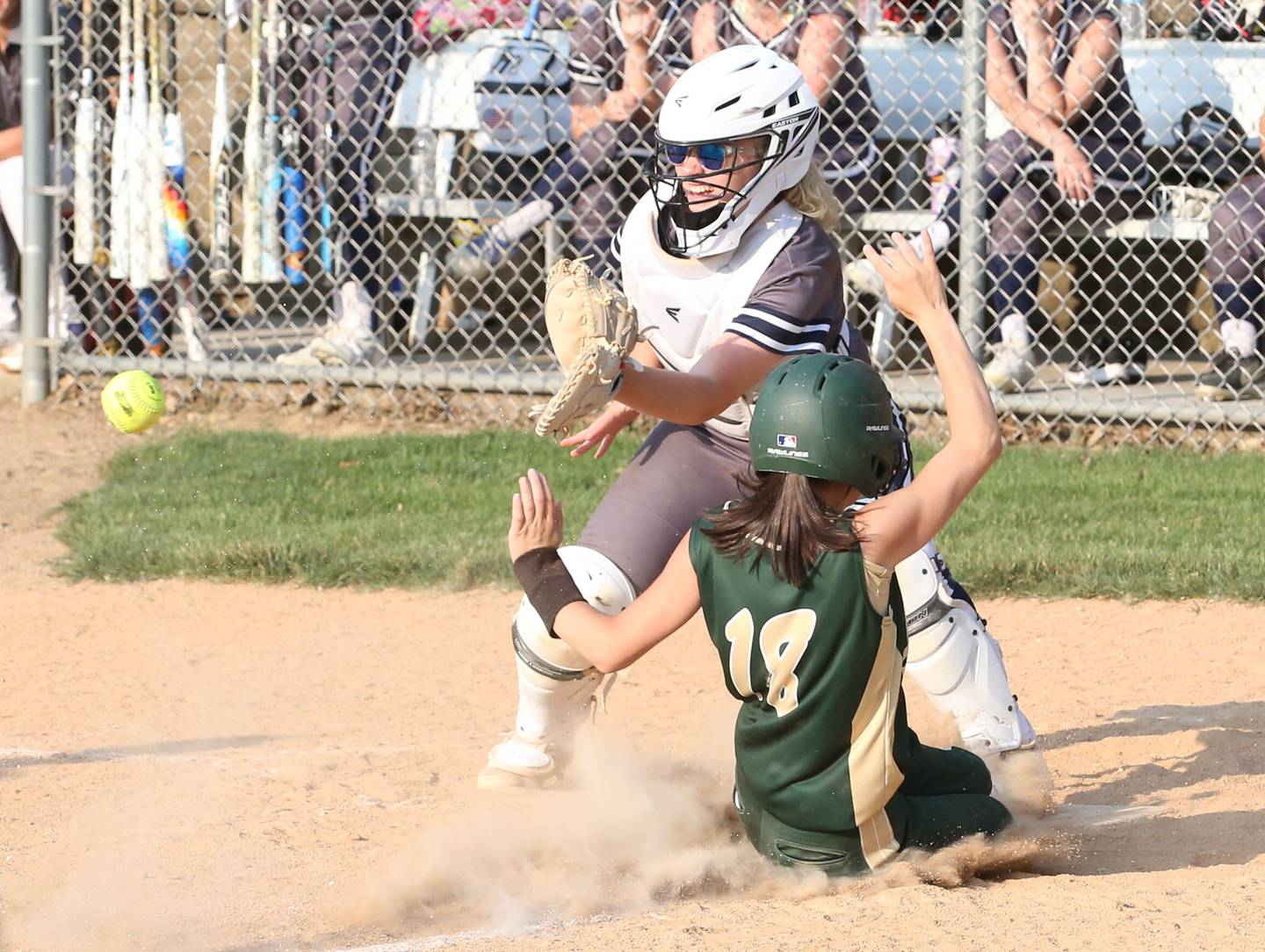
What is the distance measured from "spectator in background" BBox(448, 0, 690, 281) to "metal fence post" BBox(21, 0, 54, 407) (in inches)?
90.7

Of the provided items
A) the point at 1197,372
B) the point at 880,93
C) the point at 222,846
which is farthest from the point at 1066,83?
the point at 222,846

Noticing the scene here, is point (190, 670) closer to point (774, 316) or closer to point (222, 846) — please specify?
point (222, 846)

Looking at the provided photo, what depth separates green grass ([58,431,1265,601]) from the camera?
552cm

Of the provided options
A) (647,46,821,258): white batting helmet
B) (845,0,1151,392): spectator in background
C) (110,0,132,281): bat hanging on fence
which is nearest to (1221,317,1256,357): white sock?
(845,0,1151,392): spectator in background

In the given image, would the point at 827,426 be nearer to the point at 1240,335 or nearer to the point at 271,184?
the point at 1240,335

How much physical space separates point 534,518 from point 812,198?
1.00m

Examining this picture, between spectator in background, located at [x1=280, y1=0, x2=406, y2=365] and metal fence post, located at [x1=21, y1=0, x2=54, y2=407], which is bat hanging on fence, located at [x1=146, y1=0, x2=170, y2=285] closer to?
metal fence post, located at [x1=21, y1=0, x2=54, y2=407]

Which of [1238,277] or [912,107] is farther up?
[912,107]

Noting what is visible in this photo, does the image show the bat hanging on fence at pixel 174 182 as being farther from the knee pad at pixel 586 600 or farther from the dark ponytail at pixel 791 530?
the dark ponytail at pixel 791 530

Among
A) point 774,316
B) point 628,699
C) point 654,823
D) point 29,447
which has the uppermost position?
point 774,316

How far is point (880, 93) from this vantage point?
7.66m

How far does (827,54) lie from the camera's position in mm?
6891

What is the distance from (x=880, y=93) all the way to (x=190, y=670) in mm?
4352

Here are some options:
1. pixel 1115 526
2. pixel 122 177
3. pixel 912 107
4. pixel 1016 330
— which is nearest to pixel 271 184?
pixel 122 177
